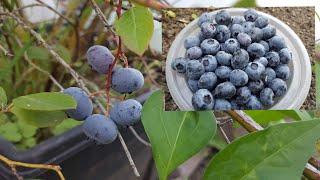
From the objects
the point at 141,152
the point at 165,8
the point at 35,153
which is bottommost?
the point at 141,152

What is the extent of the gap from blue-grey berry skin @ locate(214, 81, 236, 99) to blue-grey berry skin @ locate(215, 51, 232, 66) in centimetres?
2

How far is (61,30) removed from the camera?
122 centimetres

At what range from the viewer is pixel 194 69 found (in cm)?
64

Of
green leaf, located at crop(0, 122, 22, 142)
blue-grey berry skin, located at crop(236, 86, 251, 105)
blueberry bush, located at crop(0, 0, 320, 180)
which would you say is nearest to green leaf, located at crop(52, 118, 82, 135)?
green leaf, located at crop(0, 122, 22, 142)

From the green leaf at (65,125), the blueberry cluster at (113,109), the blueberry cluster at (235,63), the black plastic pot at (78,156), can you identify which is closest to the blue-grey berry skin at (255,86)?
the blueberry cluster at (235,63)

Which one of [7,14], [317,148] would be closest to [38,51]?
[7,14]

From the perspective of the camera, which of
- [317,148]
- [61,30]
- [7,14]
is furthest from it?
[61,30]

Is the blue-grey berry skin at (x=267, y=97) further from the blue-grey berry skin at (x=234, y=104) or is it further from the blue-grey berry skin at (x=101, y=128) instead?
the blue-grey berry skin at (x=101, y=128)

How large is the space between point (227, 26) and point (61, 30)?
650 mm

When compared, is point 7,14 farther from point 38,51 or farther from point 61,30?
point 61,30

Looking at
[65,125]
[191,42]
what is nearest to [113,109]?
[191,42]

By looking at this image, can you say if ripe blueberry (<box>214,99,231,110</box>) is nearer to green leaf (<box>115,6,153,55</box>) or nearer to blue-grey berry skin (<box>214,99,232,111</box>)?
blue-grey berry skin (<box>214,99,232,111</box>)

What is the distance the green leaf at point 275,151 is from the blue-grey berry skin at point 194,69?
3.7 inches

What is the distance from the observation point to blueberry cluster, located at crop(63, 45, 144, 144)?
60 cm
